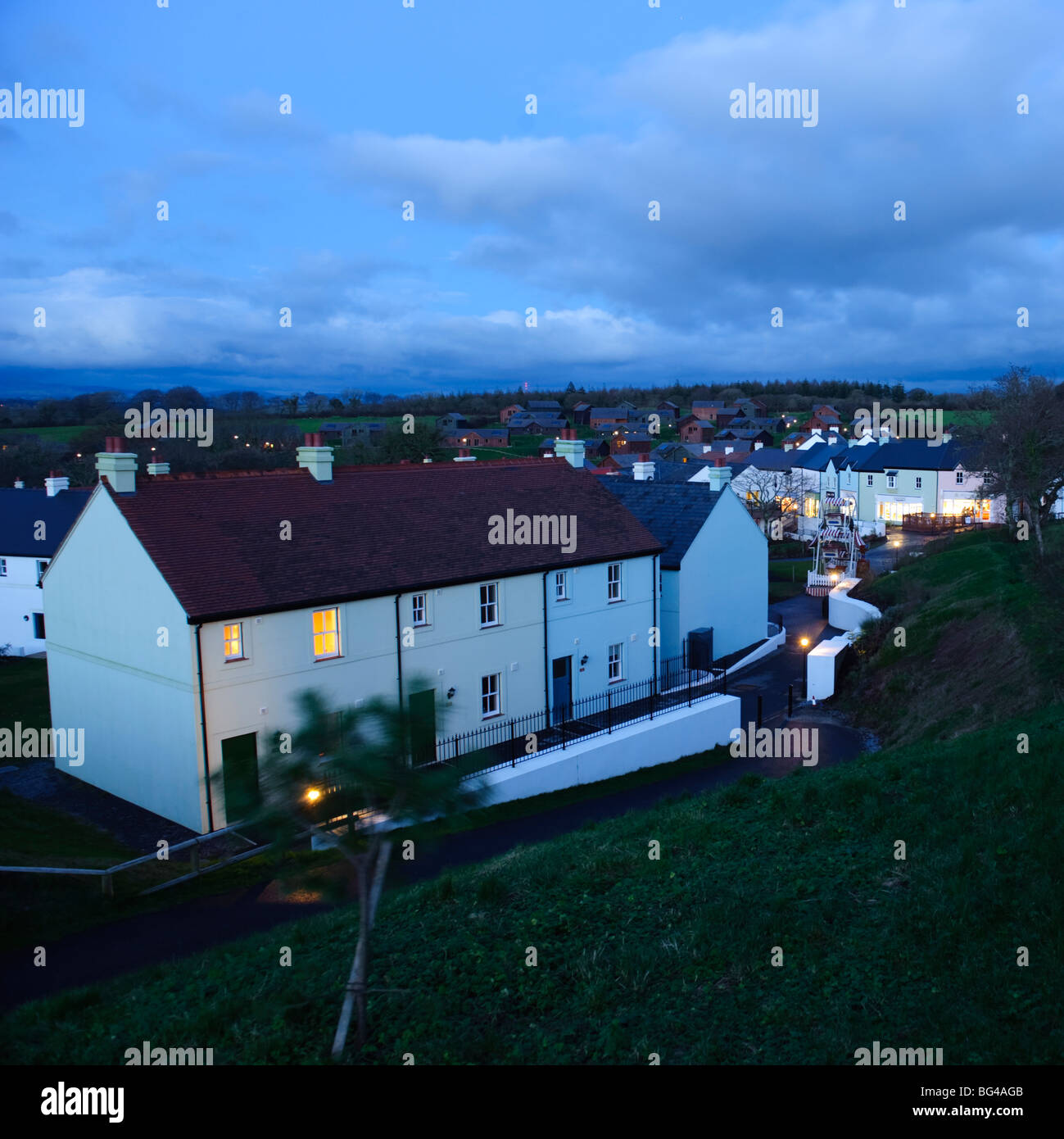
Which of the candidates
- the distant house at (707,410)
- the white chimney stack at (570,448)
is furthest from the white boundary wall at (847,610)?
the distant house at (707,410)

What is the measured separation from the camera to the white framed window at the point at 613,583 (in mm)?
28109

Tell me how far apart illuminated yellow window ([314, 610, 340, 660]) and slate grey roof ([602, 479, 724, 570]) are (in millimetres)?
13499

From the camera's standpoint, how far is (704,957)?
31.1 ft

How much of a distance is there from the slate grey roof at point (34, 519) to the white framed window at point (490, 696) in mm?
25778

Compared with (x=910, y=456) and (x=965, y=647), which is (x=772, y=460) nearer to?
(x=910, y=456)

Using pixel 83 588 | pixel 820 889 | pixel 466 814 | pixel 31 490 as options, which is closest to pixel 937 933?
pixel 820 889

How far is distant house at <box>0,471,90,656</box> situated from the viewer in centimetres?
4138

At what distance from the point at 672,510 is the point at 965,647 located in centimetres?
1115

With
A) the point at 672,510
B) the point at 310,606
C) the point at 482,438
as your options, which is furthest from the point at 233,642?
the point at 482,438

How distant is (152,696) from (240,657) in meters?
2.34

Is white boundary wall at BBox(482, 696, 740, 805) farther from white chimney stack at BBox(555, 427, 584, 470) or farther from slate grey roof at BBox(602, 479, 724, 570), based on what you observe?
white chimney stack at BBox(555, 427, 584, 470)

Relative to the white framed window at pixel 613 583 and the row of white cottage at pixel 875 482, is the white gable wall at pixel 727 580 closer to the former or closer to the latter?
the white framed window at pixel 613 583

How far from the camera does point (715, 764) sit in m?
23.8

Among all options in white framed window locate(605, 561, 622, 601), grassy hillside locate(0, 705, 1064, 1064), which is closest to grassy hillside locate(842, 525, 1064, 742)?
grassy hillside locate(0, 705, 1064, 1064)
